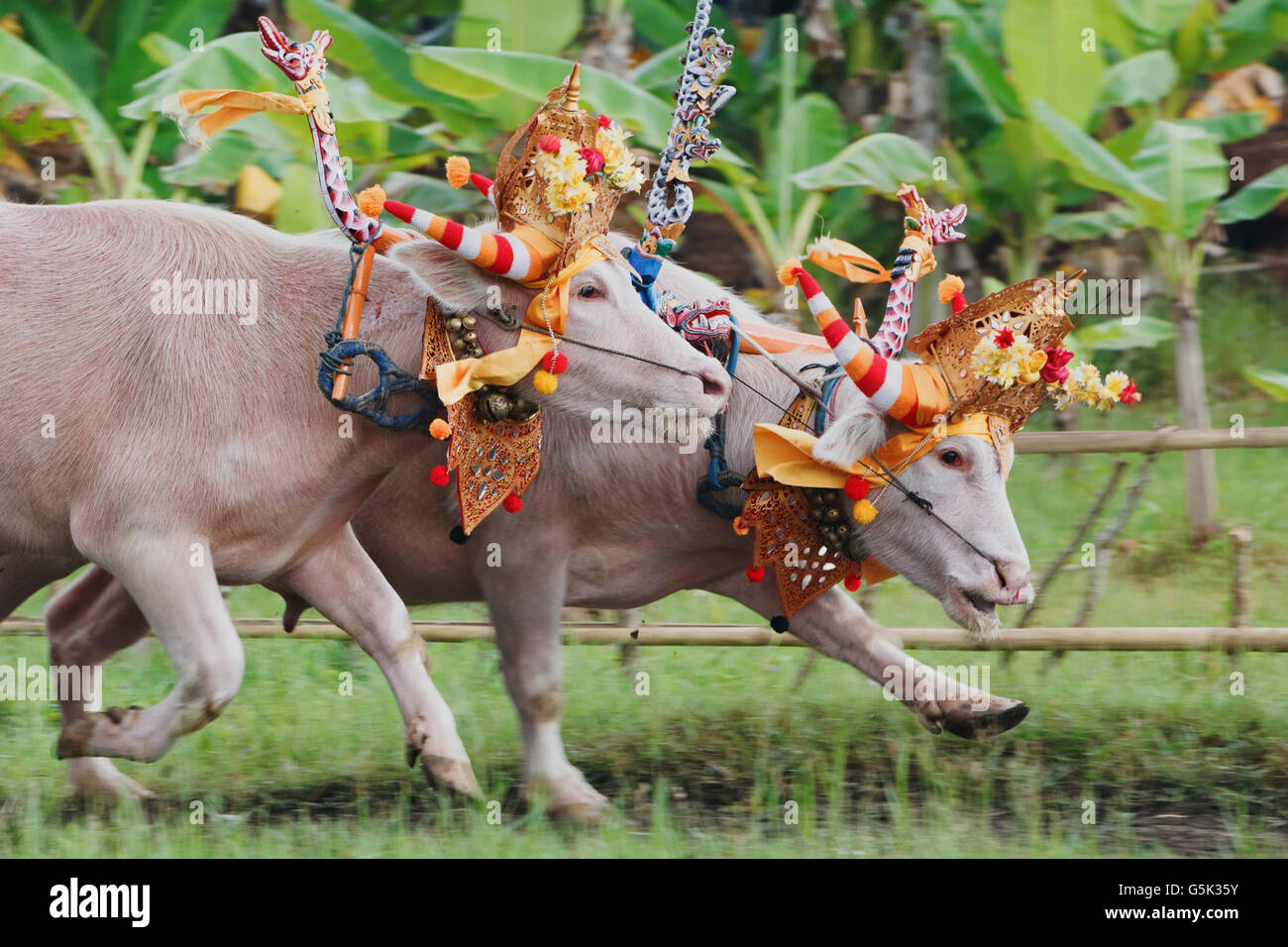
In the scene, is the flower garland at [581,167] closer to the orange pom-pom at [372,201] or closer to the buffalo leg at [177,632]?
the orange pom-pom at [372,201]

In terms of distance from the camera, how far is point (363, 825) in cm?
486

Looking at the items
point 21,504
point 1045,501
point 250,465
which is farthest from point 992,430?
point 1045,501

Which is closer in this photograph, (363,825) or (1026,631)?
(363,825)

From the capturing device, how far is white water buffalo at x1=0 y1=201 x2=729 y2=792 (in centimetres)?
441

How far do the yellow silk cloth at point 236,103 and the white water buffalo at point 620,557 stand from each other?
44.8 inches

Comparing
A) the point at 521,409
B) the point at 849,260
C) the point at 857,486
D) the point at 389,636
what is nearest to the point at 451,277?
the point at 521,409

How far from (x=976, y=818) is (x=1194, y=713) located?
1.56m

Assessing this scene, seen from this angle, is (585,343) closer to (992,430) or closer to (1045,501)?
(992,430)

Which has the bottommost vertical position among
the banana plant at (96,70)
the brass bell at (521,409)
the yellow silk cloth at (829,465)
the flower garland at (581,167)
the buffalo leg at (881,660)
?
the buffalo leg at (881,660)

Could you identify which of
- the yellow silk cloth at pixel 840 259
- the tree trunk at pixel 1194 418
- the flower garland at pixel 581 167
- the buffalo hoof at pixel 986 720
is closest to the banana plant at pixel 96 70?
the flower garland at pixel 581 167

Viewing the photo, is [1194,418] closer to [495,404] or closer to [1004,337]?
[1004,337]

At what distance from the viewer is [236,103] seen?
4543mm

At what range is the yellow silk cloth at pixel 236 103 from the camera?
4398 mm

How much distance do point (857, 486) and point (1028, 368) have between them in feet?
2.02
